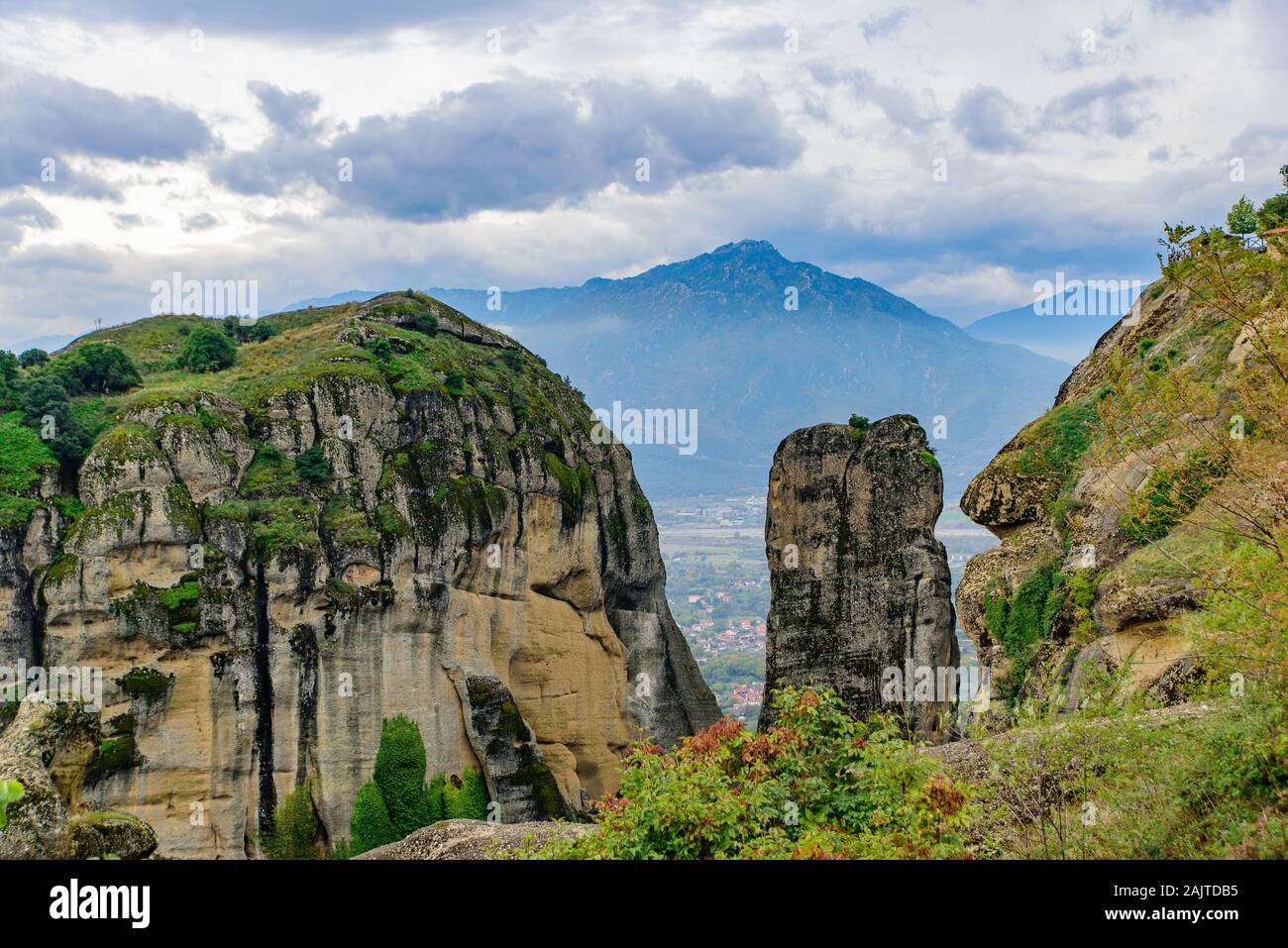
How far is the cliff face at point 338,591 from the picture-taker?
3234 centimetres

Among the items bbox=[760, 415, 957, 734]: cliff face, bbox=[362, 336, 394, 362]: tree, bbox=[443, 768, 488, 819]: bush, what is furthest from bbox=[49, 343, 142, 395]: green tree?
bbox=[760, 415, 957, 734]: cliff face

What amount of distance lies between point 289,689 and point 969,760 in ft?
79.0

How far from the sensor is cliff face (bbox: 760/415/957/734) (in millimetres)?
33031

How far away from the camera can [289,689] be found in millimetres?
33969

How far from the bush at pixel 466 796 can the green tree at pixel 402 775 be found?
902mm

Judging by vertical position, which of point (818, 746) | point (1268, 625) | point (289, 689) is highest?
point (1268, 625)

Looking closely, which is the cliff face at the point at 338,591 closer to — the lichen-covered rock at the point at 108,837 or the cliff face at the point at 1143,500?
the cliff face at the point at 1143,500

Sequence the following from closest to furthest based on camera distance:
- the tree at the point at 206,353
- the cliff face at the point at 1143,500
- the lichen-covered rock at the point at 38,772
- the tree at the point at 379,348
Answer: the lichen-covered rock at the point at 38,772 → the cliff face at the point at 1143,500 → the tree at the point at 379,348 → the tree at the point at 206,353

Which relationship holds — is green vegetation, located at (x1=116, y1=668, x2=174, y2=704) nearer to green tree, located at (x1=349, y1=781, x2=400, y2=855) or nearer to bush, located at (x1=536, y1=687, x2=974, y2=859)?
green tree, located at (x1=349, y1=781, x2=400, y2=855)

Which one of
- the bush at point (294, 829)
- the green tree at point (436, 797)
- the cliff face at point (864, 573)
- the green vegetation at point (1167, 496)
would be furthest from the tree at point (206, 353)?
the green vegetation at point (1167, 496)

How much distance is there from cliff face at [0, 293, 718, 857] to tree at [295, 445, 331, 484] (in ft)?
0.45

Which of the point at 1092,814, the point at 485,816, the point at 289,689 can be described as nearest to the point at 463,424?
the point at 289,689

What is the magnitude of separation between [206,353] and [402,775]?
65.0ft
